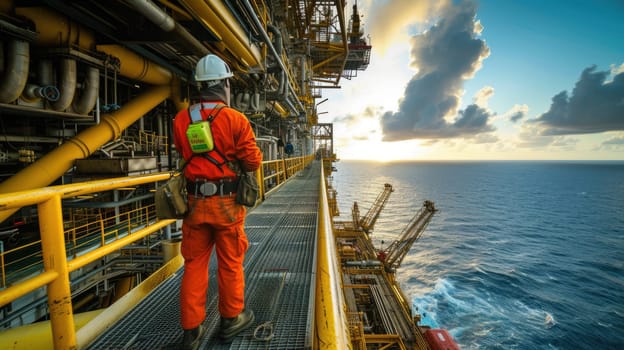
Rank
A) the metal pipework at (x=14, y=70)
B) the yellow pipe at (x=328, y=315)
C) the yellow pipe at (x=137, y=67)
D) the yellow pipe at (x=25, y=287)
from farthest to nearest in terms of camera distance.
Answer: the yellow pipe at (x=137, y=67) < the metal pipework at (x=14, y=70) < the yellow pipe at (x=25, y=287) < the yellow pipe at (x=328, y=315)

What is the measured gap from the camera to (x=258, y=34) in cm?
536

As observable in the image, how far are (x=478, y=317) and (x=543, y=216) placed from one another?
40.1 meters

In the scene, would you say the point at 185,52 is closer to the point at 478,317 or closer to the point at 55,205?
the point at 55,205

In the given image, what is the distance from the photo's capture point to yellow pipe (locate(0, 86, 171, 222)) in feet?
14.4

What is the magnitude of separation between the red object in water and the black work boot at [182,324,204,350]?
1150 cm

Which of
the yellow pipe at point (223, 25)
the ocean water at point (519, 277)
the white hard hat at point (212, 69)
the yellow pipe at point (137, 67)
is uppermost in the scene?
the yellow pipe at point (223, 25)

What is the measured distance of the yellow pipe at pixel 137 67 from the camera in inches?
187

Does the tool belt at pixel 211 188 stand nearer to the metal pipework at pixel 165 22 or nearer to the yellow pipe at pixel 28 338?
the yellow pipe at pixel 28 338

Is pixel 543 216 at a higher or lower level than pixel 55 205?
lower

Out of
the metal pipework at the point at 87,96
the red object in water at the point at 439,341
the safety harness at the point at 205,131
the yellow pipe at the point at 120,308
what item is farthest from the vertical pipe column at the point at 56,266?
the red object in water at the point at 439,341

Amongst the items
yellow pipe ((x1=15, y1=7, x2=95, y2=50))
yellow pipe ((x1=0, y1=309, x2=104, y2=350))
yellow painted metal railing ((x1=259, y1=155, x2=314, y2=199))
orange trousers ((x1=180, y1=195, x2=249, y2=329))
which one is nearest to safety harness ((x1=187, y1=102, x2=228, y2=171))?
orange trousers ((x1=180, y1=195, x2=249, y2=329))

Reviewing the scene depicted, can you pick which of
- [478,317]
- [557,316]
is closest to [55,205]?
[478,317]

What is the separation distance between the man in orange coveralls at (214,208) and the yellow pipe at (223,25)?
244 cm

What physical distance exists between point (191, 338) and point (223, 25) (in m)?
4.29
